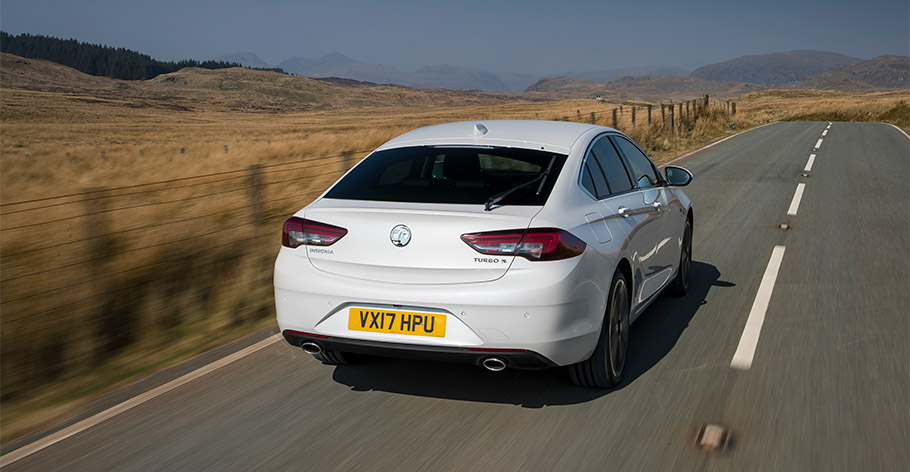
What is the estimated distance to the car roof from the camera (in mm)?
4641

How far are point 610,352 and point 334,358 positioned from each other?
1.72 m

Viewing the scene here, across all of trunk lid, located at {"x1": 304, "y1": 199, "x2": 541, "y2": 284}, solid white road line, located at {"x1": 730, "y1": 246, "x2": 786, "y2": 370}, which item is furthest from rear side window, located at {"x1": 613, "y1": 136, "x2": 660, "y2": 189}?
trunk lid, located at {"x1": 304, "y1": 199, "x2": 541, "y2": 284}

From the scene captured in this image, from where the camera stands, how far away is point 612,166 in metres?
5.12

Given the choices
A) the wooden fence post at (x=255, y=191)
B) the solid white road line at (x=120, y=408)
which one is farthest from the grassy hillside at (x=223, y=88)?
the solid white road line at (x=120, y=408)

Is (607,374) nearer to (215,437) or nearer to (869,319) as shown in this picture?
(215,437)

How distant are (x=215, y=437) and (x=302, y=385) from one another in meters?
0.82

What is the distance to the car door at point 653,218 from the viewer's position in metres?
5.29

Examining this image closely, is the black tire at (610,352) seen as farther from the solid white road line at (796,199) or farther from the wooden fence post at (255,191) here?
the solid white road line at (796,199)

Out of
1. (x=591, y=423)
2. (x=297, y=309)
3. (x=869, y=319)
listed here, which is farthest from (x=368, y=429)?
(x=869, y=319)

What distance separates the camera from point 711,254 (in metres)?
8.57

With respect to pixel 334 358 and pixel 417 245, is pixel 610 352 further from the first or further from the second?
pixel 334 358

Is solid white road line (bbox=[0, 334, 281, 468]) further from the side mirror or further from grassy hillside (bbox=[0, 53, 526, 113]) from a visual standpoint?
grassy hillside (bbox=[0, 53, 526, 113])

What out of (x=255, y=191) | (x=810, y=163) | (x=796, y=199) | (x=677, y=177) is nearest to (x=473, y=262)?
(x=677, y=177)

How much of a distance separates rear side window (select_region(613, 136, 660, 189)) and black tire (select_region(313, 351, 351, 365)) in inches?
88.9
